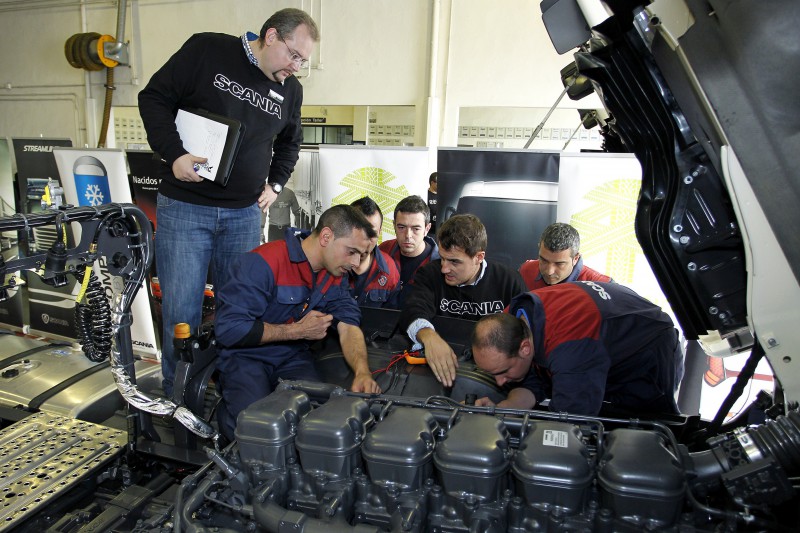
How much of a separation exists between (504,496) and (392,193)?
353 centimetres

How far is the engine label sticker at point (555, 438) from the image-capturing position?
1.39 meters

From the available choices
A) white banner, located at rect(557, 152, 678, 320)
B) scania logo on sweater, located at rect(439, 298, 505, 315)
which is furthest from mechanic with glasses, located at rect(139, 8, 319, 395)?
white banner, located at rect(557, 152, 678, 320)

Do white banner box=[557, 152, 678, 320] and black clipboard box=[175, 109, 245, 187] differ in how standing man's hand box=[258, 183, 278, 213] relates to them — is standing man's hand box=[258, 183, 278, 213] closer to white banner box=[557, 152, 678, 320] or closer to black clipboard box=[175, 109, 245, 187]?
black clipboard box=[175, 109, 245, 187]

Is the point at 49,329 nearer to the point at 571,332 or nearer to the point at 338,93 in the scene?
the point at 338,93

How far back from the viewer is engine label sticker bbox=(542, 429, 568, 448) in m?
1.39

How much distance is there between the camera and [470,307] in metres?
3.06

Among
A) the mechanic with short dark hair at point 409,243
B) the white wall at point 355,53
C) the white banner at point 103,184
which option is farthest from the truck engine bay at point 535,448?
the white wall at point 355,53

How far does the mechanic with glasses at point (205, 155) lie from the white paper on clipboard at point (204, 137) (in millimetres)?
35

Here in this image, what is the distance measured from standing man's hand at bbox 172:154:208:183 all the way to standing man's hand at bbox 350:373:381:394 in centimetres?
121

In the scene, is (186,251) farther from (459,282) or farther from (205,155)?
(459,282)

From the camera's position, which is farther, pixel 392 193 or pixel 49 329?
pixel 49 329

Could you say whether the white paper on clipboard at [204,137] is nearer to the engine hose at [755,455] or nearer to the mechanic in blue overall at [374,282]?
the mechanic in blue overall at [374,282]

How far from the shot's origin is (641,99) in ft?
4.91

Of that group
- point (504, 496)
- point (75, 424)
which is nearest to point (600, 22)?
point (504, 496)
